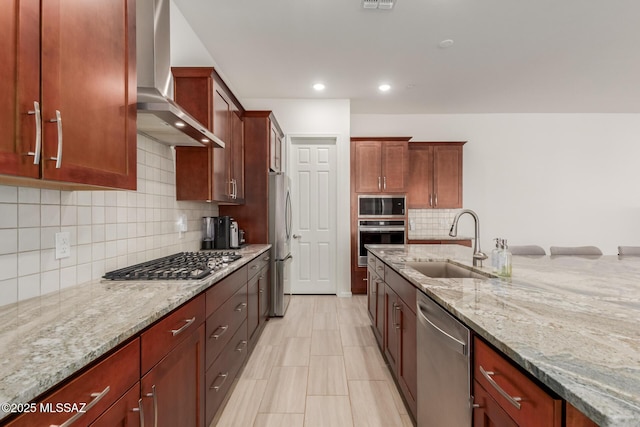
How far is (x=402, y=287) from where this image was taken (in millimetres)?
1826

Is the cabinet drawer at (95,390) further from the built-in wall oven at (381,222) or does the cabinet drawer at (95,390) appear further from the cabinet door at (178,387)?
the built-in wall oven at (381,222)

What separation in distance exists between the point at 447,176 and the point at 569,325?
14.5 feet

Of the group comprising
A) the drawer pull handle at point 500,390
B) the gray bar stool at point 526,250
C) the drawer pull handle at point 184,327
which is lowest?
the drawer pull handle at point 500,390

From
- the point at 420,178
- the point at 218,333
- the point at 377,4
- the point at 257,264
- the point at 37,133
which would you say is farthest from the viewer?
the point at 420,178

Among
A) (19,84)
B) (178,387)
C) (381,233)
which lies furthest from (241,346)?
(381,233)

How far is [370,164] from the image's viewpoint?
15.2 feet

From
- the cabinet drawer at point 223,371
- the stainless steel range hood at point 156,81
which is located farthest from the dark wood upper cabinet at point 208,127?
the cabinet drawer at point 223,371

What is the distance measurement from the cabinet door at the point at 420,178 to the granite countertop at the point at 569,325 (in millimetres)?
3300

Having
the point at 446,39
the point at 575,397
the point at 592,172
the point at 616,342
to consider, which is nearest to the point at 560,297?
the point at 616,342

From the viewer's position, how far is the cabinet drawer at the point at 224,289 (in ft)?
5.14

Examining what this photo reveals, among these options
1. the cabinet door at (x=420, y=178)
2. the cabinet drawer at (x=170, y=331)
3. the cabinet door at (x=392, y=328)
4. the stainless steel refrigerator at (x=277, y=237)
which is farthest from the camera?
the cabinet door at (x=420, y=178)

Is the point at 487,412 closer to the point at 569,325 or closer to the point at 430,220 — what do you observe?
the point at 569,325

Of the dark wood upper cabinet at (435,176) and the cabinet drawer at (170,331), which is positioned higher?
the dark wood upper cabinet at (435,176)

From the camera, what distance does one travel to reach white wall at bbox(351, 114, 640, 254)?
17.2 feet
